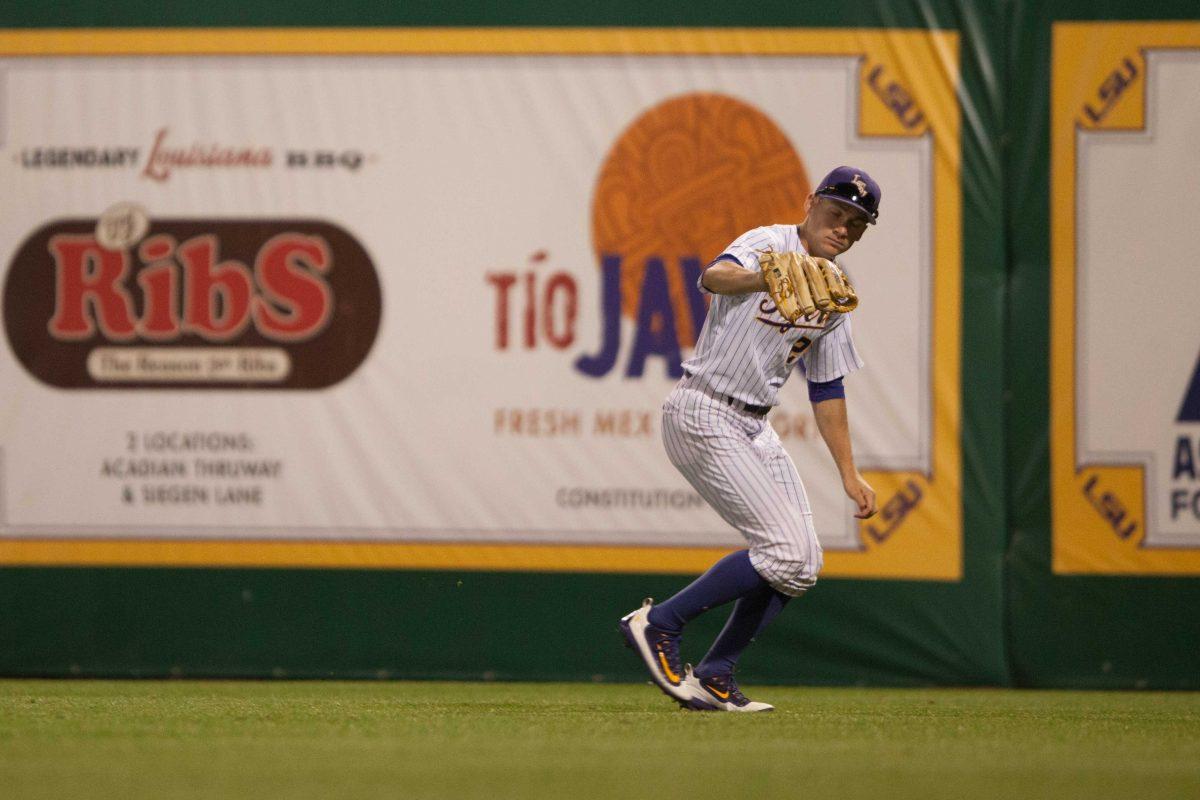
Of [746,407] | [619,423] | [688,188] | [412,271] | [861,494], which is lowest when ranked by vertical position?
[861,494]

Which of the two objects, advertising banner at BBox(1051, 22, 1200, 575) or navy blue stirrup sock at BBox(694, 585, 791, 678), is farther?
advertising banner at BBox(1051, 22, 1200, 575)

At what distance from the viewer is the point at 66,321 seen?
725 cm

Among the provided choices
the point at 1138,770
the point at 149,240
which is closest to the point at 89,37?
the point at 149,240

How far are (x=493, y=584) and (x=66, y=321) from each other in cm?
231

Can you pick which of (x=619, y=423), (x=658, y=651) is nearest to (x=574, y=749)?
(x=658, y=651)

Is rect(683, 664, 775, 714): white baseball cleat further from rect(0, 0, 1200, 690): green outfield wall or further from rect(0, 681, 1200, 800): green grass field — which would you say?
rect(0, 0, 1200, 690): green outfield wall

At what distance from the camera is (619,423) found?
23.5ft

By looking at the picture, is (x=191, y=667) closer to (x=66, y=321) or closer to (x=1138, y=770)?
(x=66, y=321)

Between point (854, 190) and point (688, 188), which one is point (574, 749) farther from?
point (688, 188)

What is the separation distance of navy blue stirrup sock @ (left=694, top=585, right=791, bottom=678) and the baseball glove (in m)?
0.98

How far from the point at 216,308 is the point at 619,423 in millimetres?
1924

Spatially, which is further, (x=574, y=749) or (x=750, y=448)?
(x=750, y=448)

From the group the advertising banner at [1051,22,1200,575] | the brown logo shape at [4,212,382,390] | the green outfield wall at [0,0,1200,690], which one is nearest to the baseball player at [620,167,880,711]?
the green outfield wall at [0,0,1200,690]

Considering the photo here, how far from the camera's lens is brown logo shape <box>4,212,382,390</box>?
7.22m
